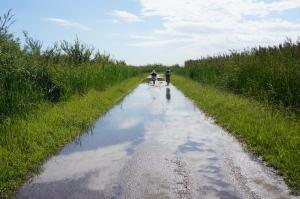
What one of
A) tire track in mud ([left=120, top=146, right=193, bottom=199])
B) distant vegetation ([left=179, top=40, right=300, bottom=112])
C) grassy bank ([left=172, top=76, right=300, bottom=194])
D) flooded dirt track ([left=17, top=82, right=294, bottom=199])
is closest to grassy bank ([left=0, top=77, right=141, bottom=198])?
flooded dirt track ([left=17, top=82, right=294, bottom=199])

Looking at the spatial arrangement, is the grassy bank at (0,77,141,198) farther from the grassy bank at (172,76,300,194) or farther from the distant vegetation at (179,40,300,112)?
the distant vegetation at (179,40,300,112)

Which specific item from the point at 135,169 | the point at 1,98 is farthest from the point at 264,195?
the point at 1,98

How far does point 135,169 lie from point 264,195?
2471 mm

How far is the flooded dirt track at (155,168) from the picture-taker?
6.21m

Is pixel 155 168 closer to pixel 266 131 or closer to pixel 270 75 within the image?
pixel 266 131

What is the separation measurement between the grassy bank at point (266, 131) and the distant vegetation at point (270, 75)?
619mm

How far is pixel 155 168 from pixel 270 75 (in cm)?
904

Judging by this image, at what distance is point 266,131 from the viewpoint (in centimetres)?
998

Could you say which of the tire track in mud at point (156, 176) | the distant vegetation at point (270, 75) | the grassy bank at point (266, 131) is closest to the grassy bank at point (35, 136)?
the tire track in mud at point (156, 176)

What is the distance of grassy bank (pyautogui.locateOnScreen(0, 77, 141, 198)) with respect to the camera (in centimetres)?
712

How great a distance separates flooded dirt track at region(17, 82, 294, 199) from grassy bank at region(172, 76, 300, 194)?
0.26 metres

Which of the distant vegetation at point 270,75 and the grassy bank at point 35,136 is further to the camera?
the distant vegetation at point 270,75

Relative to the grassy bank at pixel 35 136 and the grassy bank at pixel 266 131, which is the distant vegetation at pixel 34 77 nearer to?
the grassy bank at pixel 35 136

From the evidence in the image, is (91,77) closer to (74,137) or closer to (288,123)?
(74,137)
